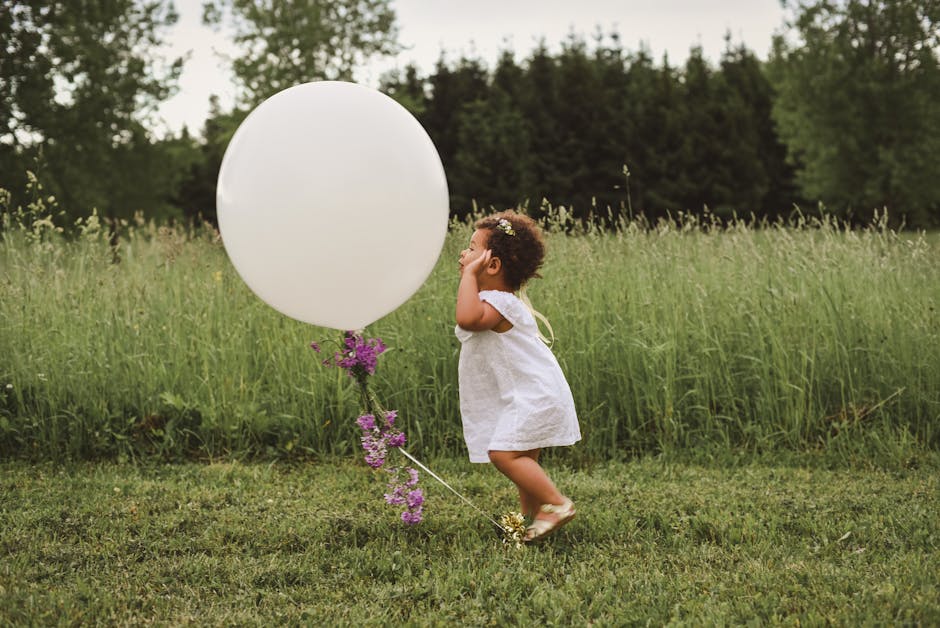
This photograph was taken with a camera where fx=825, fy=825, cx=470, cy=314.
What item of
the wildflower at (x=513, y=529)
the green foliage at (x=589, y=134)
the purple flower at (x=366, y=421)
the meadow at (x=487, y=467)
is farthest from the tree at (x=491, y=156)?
the purple flower at (x=366, y=421)

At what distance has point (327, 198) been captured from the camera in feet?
8.45

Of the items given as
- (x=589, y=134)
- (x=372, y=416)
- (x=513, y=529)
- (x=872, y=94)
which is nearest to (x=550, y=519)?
(x=513, y=529)

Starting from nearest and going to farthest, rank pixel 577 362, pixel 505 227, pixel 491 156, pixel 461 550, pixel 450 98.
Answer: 1. pixel 461 550
2. pixel 505 227
3. pixel 577 362
4. pixel 491 156
5. pixel 450 98

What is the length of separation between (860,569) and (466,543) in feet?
4.76

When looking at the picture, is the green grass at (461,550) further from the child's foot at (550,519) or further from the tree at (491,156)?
the tree at (491,156)

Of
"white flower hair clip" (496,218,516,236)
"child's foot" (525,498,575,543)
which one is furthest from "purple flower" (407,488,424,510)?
"white flower hair clip" (496,218,516,236)

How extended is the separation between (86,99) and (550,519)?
1424 cm

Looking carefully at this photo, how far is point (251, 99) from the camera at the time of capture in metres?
22.4

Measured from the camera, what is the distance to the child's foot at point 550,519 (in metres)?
3.18

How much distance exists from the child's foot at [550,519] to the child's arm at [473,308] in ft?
2.43

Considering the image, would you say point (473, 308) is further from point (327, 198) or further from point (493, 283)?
point (327, 198)

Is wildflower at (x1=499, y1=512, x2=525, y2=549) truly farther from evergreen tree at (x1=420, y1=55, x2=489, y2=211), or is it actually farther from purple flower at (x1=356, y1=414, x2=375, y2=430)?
evergreen tree at (x1=420, y1=55, x2=489, y2=211)

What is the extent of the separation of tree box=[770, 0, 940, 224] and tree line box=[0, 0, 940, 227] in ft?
0.16

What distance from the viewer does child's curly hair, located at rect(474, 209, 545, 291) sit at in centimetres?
331
